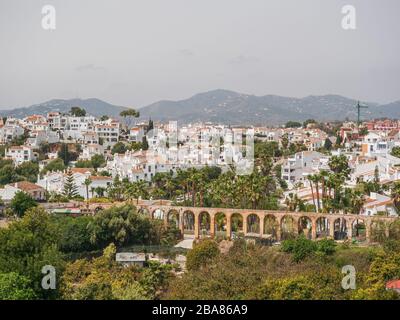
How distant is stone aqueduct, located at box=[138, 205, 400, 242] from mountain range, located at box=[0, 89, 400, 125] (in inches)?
2204

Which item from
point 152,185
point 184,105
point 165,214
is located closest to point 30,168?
point 152,185

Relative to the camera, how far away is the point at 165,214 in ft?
88.2

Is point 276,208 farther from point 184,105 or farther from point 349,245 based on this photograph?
point 184,105

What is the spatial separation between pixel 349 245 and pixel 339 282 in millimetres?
8210

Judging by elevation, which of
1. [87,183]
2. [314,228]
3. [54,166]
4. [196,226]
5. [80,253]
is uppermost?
[54,166]

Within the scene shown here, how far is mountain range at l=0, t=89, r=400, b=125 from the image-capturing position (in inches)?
3519

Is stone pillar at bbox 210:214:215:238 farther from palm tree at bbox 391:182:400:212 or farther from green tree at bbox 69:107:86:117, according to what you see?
green tree at bbox 69:107:86:117

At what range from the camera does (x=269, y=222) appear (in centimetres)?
2528

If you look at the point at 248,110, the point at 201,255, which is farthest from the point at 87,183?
the point at 248,110

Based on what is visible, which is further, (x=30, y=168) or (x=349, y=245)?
(x=30, y=168)

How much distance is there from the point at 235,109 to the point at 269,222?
240 ft

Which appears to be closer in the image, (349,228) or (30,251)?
(30,251)

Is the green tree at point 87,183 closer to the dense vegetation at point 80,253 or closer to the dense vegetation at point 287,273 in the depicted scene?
the dense vegetation at point 80,253

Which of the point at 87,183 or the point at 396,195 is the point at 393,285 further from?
the point at 87,183
